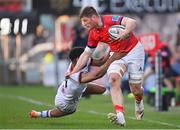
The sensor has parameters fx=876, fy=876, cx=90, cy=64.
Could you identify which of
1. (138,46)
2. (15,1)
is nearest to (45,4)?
(15,1)

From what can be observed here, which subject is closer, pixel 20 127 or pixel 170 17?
pixel 20 127

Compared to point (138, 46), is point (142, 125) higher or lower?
lower

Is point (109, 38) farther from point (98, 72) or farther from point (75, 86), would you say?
point (75, 86)

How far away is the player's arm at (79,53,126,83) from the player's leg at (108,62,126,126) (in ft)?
0.45

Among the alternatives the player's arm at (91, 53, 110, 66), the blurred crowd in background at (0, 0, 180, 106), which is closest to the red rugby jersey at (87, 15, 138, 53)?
the player's arm at (91, 53, 110, 66)

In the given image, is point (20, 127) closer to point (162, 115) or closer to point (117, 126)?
point (117, 126)

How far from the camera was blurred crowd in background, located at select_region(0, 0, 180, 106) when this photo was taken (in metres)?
27.4

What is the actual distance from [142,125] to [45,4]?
16516 millimetres

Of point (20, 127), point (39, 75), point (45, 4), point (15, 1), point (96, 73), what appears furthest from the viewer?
point (15, 1)

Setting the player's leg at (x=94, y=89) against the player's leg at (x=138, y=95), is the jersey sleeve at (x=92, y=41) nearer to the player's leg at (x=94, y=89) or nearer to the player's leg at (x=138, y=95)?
the player's leg at (x=94, y=89)

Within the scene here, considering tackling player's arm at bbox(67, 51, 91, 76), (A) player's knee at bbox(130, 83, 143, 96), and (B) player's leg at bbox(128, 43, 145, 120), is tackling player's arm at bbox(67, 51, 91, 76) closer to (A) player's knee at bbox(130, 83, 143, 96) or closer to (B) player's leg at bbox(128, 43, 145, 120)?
(B) player's leg at bbox(128, 43, 145, 120)

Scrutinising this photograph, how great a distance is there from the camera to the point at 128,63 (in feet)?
49.6

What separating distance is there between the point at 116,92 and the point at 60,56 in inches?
950

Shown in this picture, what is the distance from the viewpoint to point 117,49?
15.0m
